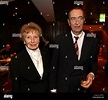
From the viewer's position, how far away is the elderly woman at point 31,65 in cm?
100

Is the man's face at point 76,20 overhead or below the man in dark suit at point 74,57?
overhead

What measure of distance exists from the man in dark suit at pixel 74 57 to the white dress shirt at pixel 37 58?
6 cm

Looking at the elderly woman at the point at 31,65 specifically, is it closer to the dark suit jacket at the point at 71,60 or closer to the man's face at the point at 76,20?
the dark suit jacket at the point at 71,60

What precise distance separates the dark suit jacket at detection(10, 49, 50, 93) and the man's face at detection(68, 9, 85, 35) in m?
0.18

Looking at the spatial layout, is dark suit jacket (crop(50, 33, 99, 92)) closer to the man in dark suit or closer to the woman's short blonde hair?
the man in dark suit

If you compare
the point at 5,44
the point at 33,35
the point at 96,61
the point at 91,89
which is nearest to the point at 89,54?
the point at 96,61

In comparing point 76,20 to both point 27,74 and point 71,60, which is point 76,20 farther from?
point 27,74

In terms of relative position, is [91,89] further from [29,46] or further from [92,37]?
[29,46]

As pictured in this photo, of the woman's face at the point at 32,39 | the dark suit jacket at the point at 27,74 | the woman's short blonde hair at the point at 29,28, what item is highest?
the woman's short blonde hair at the point at 29,28

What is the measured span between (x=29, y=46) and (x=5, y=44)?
0.14m

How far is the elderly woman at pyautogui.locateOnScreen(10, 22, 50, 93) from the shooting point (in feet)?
3.27

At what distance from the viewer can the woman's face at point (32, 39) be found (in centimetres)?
98

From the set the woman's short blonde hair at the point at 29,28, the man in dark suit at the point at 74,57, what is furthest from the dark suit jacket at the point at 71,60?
the woman's short blonde hair at the point at 29,28

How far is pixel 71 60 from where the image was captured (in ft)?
3.51
